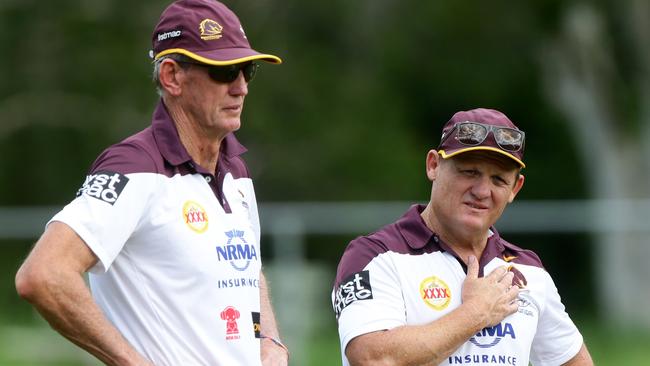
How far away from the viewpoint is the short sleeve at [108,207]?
13.2 ft

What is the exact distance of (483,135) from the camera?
4578 mm

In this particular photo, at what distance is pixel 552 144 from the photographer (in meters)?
→ 25.5

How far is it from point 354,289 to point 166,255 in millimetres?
673

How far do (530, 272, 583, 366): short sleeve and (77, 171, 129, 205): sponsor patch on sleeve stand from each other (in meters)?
1.60

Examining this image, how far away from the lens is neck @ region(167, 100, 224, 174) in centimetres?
449

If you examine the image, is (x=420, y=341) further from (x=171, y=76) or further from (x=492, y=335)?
(x=171, y=76)

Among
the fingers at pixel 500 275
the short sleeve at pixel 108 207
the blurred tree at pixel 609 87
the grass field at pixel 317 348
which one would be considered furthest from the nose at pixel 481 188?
the blurred tree at pixel 609 87

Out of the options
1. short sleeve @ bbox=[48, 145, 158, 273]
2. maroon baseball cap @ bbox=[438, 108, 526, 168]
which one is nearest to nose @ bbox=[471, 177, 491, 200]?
maroon baseball cap @ bbox=[438, 108, 526, 168]

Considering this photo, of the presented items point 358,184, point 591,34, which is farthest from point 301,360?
point 591,34

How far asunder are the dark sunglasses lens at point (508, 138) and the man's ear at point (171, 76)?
108cm

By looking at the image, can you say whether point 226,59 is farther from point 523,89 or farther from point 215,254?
point 523,89

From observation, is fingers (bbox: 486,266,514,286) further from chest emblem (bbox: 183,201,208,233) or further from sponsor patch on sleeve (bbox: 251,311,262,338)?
chest emblem (bbox: 183,201,208,233)

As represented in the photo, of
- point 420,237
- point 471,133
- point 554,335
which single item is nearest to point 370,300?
point 420,237

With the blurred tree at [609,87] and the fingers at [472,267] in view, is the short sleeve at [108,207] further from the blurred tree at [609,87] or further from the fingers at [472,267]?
the blurred tree at [609,87]
